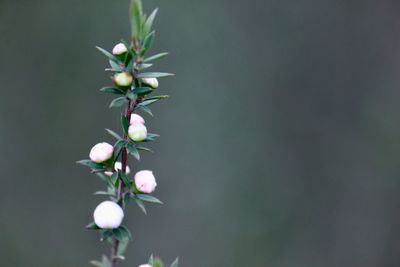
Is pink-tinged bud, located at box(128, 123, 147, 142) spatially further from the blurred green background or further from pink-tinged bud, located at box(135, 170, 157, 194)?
the blurred green background

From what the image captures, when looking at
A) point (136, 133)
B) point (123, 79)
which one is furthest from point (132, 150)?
point (123, 79)

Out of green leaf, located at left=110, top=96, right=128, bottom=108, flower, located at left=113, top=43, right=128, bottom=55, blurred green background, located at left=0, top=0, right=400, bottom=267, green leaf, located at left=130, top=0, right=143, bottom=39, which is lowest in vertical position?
green leaf, located at left=110, top=96, right=128, bottom=108

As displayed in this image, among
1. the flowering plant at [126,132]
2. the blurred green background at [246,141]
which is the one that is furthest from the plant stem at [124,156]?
the blurred green background at [246,141]

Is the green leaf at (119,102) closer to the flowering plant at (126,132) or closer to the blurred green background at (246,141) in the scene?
the flowering plant at (126,132)

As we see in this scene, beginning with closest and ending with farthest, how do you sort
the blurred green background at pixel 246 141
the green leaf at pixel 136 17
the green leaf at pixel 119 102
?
the green leaf at pixel 136 17 < the green leaf at pixel 119 102 < the blurred green background at pixel 246 141

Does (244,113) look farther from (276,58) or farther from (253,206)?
(253,206)

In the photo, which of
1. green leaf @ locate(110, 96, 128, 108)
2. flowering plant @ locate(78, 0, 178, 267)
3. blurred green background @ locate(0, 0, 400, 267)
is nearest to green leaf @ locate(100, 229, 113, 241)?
flowering plant @ locate(78, 0, 178, 267)

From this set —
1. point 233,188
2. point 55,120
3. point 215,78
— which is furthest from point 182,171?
point 55,120
